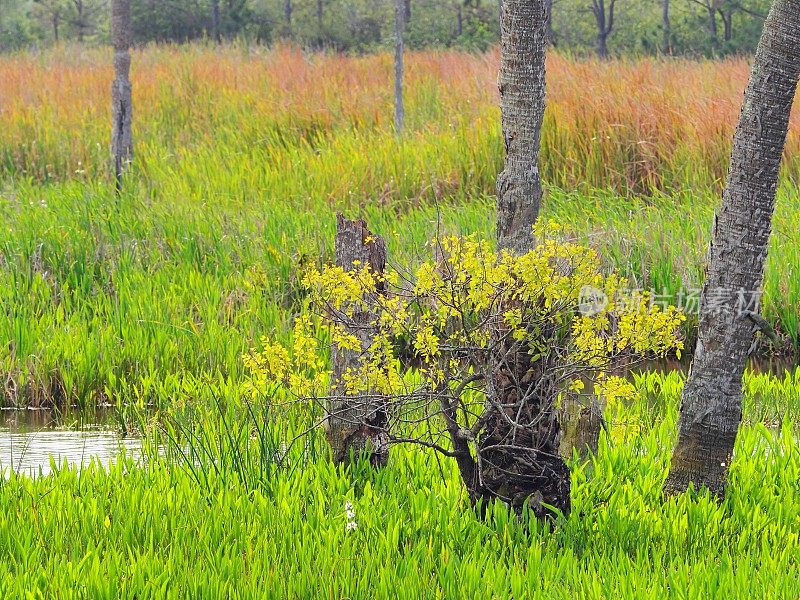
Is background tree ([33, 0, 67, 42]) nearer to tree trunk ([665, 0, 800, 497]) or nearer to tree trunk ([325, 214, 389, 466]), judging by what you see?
tree trunk ([325, 214, 389, 466])

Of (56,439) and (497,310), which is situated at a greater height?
(497,310)

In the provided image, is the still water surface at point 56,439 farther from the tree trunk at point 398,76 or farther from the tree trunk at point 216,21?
the tree trunk at point 216,21

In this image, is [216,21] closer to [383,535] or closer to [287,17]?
[287,17]

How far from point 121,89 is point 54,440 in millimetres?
5977

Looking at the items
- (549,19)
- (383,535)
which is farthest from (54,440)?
(549,19)

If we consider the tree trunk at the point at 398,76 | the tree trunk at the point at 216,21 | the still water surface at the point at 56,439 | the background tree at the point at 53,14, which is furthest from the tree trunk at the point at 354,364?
the background tree at the point at 53,14

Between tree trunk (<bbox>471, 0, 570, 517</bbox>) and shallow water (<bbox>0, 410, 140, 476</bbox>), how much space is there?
6.68 feet

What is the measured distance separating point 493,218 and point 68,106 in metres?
6.98

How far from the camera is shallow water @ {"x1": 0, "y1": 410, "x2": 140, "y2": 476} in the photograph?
5344mm

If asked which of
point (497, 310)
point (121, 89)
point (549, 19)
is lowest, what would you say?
point (497, 310)

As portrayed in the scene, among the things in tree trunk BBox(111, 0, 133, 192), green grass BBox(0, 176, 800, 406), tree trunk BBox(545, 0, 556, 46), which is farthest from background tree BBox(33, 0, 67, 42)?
green grass BBox(0, 176, 800, 406)

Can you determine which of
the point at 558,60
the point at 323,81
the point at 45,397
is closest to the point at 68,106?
the point at 323,81

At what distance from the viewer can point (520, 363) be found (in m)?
3.86

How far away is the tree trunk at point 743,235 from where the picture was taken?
13.0 ft
